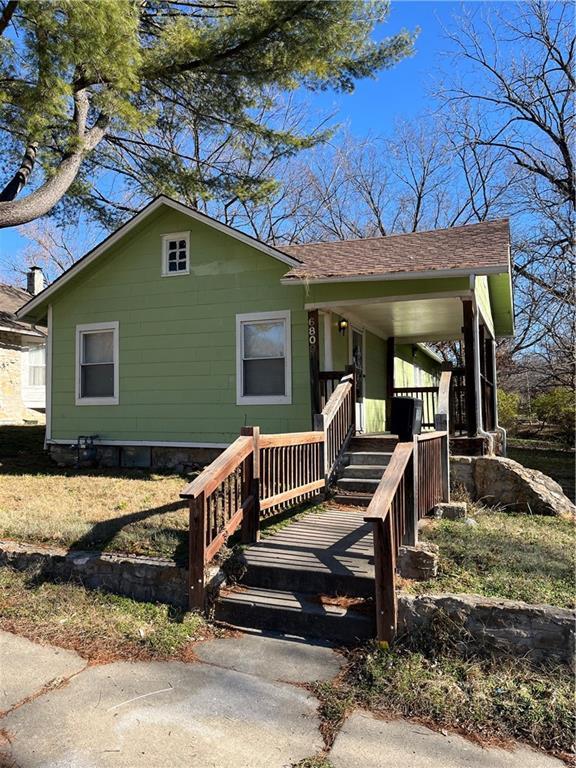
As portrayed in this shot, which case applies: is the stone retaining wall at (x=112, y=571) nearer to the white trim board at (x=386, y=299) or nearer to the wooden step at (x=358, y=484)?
the wooden step at (x=358, y=484)

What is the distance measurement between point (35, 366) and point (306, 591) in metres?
17.5

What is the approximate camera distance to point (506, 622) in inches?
137

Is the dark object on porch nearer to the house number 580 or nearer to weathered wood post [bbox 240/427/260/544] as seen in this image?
weathered wood post [bbox 240/427/260/544]

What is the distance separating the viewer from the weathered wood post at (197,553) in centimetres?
438

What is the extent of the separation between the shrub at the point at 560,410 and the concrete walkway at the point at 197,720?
55.4ft

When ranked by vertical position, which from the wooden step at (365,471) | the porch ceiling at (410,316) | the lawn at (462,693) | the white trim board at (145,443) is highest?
the porch ceiling at (410,316)

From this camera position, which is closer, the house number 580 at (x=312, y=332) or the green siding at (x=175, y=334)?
the house number 580 at (x=312, y=332)

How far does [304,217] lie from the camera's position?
25547 mm

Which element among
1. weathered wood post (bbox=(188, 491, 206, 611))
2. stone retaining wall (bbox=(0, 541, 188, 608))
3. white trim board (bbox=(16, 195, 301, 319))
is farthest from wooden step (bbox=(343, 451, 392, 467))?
weathered wood post (bbox=(188, 491, 206, 611))

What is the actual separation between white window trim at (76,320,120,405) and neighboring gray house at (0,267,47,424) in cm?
524

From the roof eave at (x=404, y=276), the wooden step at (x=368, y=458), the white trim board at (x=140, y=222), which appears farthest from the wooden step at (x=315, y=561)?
the white trim board at (x=140, y=222)

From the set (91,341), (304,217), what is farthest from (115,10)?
(304,217)

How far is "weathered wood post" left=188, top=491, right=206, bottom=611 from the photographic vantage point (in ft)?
14.4

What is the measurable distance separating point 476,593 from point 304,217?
2350cm
